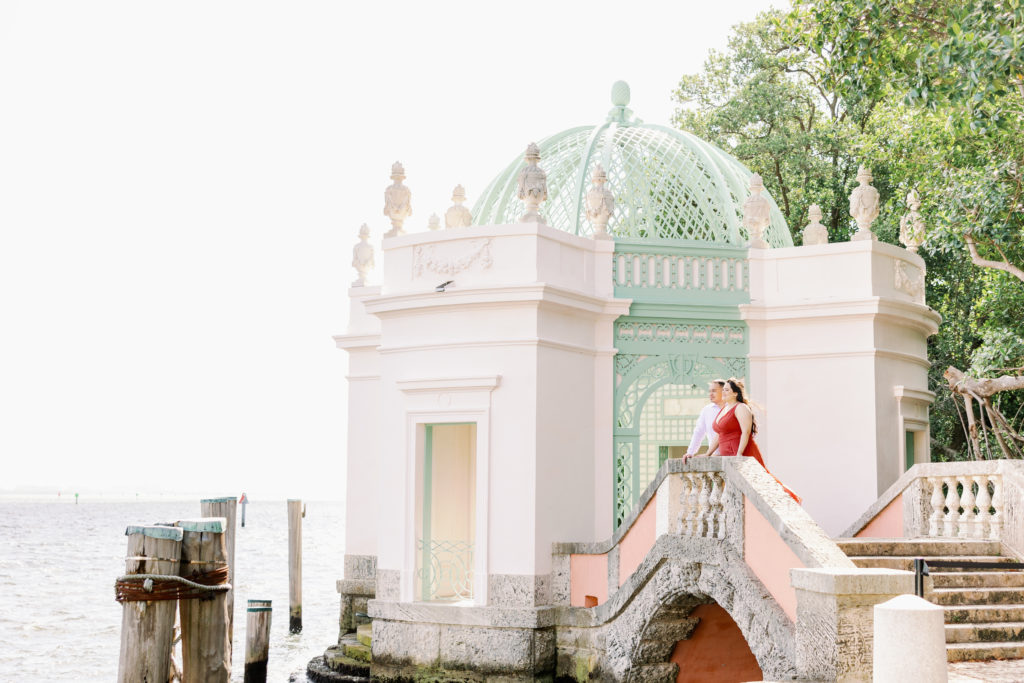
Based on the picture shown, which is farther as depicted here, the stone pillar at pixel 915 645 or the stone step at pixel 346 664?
the stone step at pixel 346 664

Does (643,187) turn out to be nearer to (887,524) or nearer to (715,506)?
(887,524)

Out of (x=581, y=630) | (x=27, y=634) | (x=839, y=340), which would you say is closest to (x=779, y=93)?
(x=839, y=340)

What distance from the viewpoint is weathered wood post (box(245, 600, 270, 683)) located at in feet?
54.2

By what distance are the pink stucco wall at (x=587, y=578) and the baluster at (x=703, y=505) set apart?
2.18 meters

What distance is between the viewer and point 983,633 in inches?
398

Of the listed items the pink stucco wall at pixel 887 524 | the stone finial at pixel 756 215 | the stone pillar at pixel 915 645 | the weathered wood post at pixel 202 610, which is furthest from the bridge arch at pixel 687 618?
the stone finial at pixel 756 215

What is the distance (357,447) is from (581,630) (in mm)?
5759

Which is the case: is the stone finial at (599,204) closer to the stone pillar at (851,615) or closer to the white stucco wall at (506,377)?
the white stucco wall at (506,377)

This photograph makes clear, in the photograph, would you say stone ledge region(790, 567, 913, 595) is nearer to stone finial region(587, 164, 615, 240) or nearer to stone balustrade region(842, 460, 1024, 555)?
stone balustrade region(842, 460, 1024, 555)

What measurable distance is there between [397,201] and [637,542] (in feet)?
20.4

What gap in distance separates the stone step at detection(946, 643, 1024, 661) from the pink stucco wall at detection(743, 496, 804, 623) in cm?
130

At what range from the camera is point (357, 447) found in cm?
1834

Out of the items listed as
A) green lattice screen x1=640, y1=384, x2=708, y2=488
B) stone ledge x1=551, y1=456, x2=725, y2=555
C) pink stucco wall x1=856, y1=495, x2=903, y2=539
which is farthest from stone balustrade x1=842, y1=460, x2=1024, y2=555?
green lattice screen x1=640, y1=384, x2=708, y2=488

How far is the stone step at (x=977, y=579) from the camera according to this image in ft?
35.9
